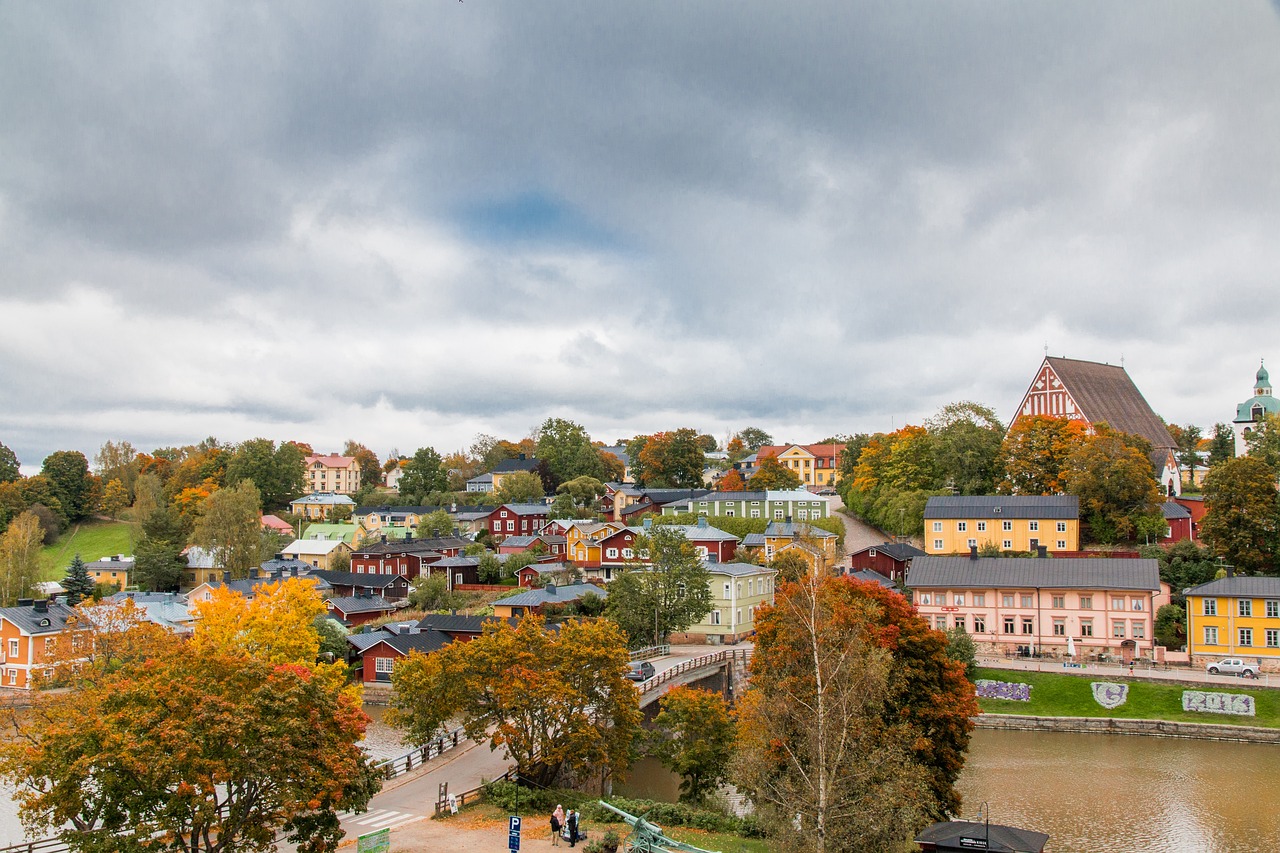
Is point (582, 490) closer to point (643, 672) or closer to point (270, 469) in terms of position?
point (270, 469)

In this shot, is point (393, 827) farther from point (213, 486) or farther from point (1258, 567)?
point (213, 486)

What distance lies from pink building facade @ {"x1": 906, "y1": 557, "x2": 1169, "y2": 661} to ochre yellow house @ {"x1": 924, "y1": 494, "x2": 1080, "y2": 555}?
16.8 ft

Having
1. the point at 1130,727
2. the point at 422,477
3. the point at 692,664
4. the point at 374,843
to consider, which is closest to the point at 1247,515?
the point at 1130,727

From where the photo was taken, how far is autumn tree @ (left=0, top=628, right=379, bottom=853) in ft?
49.0

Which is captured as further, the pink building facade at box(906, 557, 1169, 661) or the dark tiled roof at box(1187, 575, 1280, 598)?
the pink building facade at box(906, 557, 1169, 661)

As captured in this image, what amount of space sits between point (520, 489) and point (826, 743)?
7010cm

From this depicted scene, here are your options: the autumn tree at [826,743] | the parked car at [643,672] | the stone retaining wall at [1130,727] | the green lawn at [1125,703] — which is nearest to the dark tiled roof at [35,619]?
the parked car at [643,672]

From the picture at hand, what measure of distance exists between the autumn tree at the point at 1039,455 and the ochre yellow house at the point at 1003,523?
169 cm

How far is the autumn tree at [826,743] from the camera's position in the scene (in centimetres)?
1703

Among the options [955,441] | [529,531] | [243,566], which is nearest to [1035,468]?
[955,441]

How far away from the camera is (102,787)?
14992mm

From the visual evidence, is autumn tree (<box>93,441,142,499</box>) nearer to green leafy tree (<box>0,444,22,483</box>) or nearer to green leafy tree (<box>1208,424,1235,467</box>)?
green leafy tree (<box>0,444,22,483</box>)

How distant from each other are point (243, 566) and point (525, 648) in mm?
47696

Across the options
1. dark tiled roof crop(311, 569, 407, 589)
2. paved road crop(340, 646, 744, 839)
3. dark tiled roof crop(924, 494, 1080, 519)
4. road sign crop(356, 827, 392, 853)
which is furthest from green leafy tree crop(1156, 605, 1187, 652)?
dark tiled roof crop(311, 569, 407, 589)
